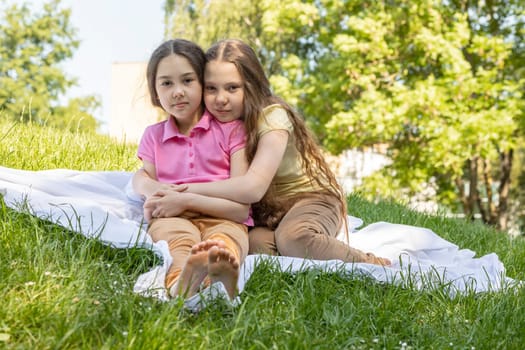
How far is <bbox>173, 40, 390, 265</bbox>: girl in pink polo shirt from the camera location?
3043mm

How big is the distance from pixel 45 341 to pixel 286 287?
1.07 m

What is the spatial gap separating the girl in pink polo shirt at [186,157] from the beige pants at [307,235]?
0.56 ft

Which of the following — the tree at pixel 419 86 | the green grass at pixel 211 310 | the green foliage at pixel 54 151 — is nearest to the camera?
the green grass at pixel 211 310

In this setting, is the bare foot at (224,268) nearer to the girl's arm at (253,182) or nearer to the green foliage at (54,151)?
the girl's arm at (253,182)

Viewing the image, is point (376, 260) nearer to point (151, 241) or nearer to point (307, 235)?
point (307, 235)

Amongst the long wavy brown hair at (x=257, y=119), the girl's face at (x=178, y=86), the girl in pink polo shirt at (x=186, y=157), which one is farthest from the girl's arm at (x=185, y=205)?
the girl's face at (x=178, y=86)

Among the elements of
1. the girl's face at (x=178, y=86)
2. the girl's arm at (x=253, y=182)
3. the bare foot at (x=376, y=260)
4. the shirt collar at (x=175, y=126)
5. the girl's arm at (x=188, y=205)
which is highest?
the girl's face at (x=178, y=86)

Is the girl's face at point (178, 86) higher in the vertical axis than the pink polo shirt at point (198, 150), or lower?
higher

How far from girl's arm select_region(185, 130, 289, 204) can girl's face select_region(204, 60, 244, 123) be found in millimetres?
248

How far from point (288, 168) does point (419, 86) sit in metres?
8.63

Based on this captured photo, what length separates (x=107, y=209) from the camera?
3188 mm

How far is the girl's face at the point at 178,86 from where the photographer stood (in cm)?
310

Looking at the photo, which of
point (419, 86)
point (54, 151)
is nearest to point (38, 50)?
point (419, 86)

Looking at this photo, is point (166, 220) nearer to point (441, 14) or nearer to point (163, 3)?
point (441, 14)
